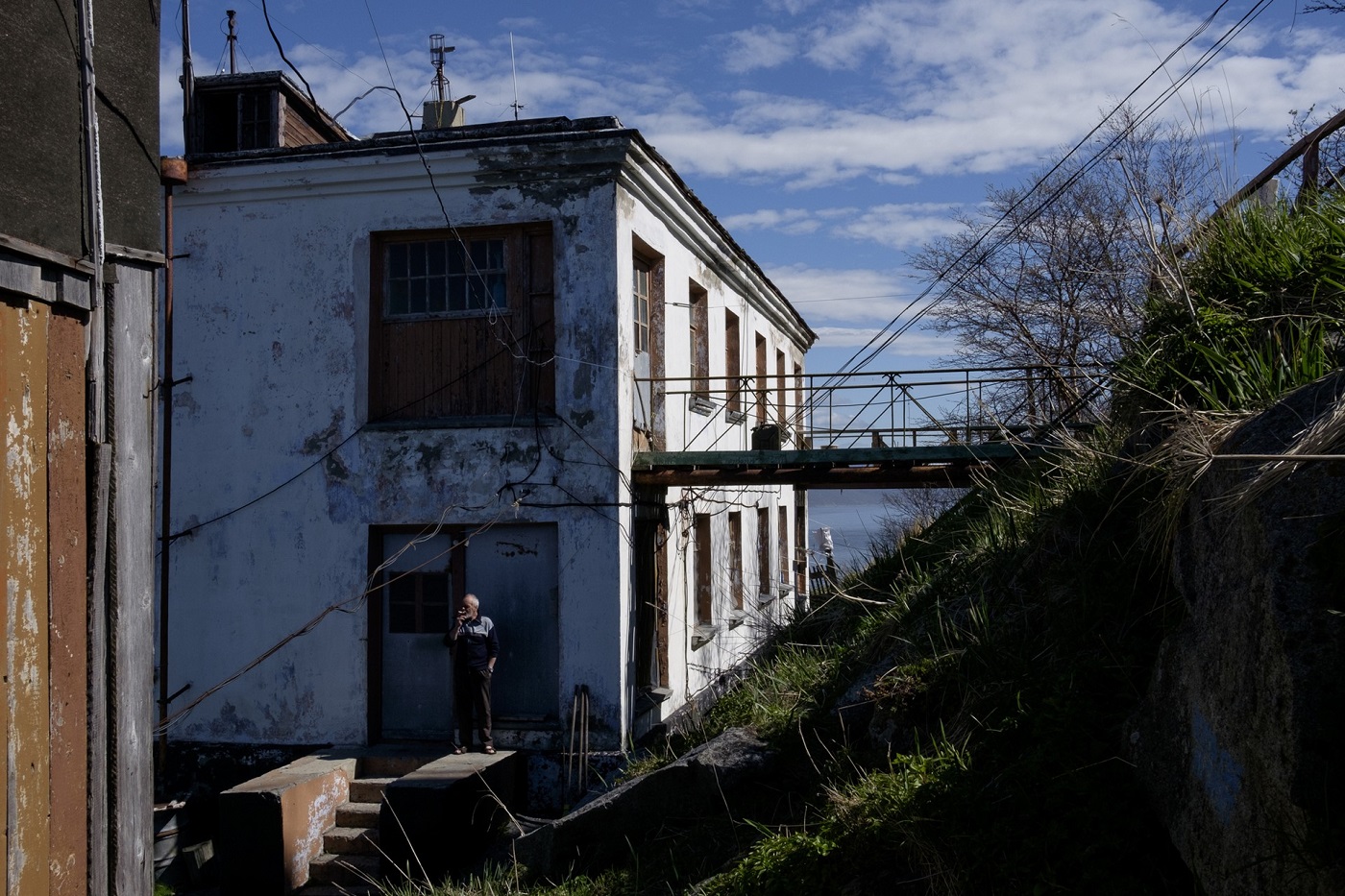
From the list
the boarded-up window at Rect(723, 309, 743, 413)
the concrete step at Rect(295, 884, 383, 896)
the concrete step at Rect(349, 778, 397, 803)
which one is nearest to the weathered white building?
the concrete step at Rect(349, 778, 397, 803)

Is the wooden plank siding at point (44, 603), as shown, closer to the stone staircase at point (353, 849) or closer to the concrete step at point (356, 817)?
the stone staircase at point (353, 849)

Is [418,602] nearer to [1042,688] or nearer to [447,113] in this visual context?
[447,113]

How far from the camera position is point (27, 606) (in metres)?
4.13

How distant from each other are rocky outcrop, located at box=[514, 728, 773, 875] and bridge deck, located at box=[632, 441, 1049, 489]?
205 inches

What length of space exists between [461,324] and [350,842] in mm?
5379

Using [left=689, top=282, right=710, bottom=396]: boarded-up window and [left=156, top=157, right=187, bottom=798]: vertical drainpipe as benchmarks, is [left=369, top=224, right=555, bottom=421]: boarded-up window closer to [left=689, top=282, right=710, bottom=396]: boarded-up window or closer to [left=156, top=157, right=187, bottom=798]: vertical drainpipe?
[left=156, top=157, right=187, bottom=798]: vertical drainpipe

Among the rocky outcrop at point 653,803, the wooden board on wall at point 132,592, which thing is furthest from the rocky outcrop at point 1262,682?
the wooden board on wall at point 132,592

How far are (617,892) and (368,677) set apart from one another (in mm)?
6513

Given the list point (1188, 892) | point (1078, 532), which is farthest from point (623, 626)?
point (1188, 892)

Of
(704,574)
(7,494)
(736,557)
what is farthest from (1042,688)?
(736,557)

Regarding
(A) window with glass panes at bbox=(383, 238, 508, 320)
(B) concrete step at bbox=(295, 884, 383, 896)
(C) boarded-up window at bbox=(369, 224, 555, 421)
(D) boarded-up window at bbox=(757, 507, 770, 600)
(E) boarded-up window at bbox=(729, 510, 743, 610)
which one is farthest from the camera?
(D) boarded-up window at bbox=(757, 507, 770, 600)

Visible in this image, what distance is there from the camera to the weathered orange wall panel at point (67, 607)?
168 inches

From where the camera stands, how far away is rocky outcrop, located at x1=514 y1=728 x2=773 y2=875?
6.46 m

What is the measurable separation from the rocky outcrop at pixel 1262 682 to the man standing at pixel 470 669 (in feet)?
26.5
